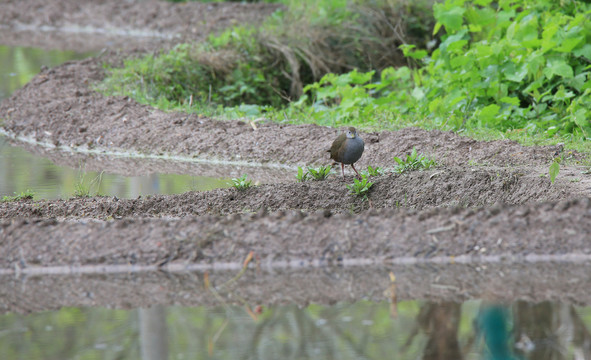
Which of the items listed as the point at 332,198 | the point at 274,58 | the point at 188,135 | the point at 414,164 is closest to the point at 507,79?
the point at 414,164

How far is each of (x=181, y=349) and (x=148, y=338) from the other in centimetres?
18

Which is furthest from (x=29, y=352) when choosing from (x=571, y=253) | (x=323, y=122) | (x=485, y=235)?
(x=323, y=122)

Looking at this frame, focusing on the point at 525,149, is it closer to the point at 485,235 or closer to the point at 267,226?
the point at 485,235

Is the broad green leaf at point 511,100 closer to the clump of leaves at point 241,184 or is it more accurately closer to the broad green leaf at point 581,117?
the broad green leaf at point 581,117

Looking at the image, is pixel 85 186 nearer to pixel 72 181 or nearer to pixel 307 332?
pixel 72 181

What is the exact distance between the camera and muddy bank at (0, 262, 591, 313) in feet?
15.1

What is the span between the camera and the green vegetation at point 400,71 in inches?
340

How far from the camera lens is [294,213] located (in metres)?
5.41

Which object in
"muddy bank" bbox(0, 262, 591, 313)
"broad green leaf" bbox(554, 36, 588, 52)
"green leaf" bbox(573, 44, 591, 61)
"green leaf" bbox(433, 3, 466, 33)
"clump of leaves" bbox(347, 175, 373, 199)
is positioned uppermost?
"green leaf" bbox(433, 3, 466, 33)

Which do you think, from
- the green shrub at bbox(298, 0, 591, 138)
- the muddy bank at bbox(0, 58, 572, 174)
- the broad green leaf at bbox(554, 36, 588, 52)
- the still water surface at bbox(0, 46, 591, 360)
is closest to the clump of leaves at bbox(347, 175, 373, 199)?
the muddy bank at bbox(0, 58, 572, 174)

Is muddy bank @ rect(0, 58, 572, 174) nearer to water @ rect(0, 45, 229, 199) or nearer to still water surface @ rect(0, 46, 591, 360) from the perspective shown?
water @ rect(0, 45, 229, 199)

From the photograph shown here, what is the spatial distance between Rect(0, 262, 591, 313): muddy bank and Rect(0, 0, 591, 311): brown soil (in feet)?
0.06

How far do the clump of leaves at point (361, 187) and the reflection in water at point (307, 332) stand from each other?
2068mm

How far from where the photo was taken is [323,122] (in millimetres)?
9797
